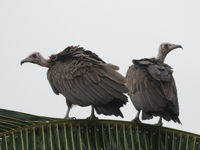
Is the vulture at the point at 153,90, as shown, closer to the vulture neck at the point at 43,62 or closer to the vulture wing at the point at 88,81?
the vulture wing at the point at 88,81

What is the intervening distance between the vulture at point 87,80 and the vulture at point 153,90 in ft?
1.84

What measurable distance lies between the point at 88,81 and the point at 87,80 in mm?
49

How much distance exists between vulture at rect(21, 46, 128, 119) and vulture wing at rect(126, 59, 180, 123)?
1.83 ft

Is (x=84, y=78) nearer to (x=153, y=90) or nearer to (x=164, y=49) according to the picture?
(x=153, y=90)

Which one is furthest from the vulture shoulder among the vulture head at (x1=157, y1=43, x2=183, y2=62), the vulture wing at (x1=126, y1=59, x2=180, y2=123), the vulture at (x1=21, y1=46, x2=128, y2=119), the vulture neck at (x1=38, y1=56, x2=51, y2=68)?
the vulture head at (x1=157, y1=43, x2=183, y2=62)

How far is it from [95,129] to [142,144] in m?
0.70

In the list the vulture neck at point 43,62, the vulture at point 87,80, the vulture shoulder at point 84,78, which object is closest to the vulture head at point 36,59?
the vulture neck at point 43,62

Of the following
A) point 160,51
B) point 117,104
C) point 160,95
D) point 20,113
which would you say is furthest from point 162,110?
point 160,51

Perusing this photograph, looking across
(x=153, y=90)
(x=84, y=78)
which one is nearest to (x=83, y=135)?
(x=84, y=78)

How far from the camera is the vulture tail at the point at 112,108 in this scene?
7567 millimetres

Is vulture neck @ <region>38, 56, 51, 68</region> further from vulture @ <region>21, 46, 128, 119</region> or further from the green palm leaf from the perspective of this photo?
the green palm leaf

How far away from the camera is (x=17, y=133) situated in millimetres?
6625

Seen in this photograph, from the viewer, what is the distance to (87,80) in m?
7.93

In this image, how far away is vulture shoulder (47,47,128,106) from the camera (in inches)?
297
